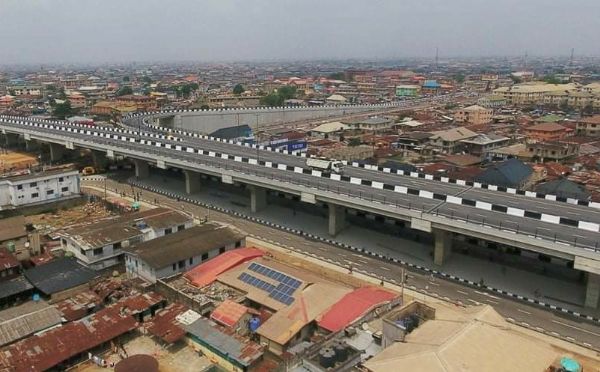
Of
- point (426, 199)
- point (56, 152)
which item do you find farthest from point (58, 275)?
point (56, 152)

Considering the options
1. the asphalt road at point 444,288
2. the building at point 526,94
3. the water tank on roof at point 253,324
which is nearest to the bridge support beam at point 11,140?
the asphalt road at point 444,288

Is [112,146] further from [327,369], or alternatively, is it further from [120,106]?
[120,106]

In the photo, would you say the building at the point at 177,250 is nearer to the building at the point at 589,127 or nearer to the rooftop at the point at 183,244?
the rooftop at the point at 183,244

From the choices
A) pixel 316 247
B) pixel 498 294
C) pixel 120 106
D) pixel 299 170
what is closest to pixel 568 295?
pixel 498 294

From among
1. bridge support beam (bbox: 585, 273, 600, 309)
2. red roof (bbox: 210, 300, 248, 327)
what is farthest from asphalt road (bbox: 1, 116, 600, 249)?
red roof (bbox: 210, 300, 248, 327)

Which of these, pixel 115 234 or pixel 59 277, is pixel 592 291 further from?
pixel 59 277
